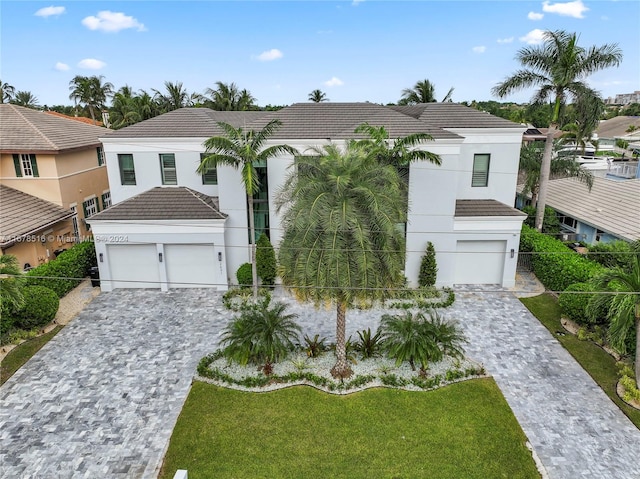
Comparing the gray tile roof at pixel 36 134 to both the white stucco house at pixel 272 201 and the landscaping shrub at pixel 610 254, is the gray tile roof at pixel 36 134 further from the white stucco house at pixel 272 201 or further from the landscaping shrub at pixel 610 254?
the landscaping shrub at pixel 610 254

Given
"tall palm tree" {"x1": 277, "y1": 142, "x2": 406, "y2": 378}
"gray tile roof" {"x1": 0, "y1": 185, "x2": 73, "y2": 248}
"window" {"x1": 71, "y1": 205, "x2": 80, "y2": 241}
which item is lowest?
"window" {"x1": 71, "y1": 205, "x2": 80, "y2": 241}

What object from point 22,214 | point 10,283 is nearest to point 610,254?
point 10,283

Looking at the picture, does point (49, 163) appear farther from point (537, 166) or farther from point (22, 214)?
point (537, 166)

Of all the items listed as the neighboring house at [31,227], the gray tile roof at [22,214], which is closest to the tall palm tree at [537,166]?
the gray tile roof at [22,214]

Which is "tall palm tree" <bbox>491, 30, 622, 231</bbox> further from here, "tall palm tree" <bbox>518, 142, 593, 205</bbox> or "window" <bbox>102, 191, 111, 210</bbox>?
"window" <bbox>102, 191, 111, 210</bbox>

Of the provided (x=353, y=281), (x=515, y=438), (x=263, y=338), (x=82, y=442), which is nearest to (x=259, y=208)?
(x=263, y=338)

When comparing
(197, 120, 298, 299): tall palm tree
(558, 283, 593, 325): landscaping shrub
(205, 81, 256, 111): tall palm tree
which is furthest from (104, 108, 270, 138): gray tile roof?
(205, 81, 256, 111): tall palm tree

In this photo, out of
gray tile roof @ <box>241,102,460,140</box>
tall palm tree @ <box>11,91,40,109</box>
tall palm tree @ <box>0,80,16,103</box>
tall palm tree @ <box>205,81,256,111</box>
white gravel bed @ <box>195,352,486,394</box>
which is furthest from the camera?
tall palm tree @ <box>11,91,40,109</box>
